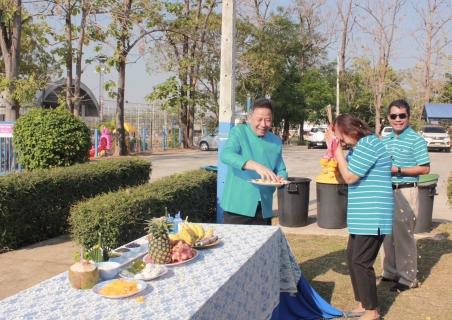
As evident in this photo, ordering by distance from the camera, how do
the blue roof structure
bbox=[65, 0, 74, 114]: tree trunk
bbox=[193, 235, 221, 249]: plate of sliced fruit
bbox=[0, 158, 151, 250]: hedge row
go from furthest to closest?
the blue roof structure < bbox=[65, 0, 74, 114]: tree trunk < bbox=[0, 158, 151, 250]: hedge row < bbox=[193, 235, 221, 249]: plate of sliced fruit

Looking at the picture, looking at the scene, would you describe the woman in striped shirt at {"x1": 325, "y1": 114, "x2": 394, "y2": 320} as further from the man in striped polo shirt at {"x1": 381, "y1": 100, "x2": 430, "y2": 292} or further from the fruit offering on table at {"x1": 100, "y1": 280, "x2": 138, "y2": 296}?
the fruit offering on table at {"x1": 100, "y1": 280, "x2": 138, "y2": 296}

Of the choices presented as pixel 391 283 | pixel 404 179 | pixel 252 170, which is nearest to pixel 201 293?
pixel 252 170

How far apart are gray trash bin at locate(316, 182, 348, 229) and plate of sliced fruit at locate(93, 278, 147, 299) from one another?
586cm

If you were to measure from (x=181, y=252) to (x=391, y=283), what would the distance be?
3269 mm

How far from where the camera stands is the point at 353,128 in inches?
162

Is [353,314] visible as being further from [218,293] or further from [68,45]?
[68,45]

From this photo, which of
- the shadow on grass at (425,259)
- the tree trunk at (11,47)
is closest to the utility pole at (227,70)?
the shadow on grass at (425,259)

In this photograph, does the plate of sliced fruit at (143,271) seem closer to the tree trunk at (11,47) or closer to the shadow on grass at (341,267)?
the shadow on grass at (341,267)

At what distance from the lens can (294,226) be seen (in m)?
8.30

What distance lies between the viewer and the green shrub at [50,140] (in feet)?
30.7

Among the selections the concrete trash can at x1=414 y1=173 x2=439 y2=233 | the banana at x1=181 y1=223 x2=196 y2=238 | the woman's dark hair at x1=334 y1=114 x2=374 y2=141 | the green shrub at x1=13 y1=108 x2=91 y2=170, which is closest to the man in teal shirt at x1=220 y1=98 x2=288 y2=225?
the woman's dark hair at x1=334 y1=114 x2=374 y2=141

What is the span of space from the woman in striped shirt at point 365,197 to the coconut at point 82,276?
7.62ft

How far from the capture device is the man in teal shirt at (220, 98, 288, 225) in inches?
167

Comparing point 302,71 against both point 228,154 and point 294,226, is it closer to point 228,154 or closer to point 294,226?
point 294,226
